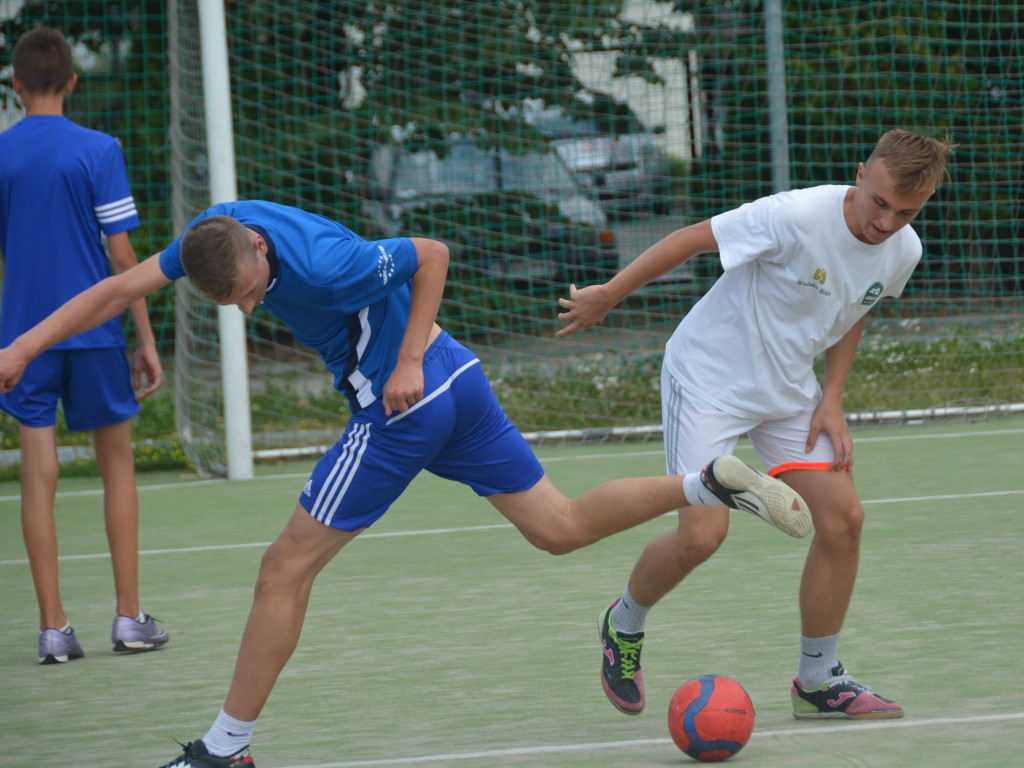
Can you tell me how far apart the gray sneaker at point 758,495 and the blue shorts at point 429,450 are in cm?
56

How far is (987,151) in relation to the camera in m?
12.2

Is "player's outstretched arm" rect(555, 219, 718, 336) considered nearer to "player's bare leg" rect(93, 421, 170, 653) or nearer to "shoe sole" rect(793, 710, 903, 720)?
"shoe sole" rect(793, 710, 903, 720)

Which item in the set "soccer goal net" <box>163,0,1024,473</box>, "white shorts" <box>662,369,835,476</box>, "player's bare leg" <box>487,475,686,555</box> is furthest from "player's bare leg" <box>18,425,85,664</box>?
Answer: "soccer goal net" <box>163,0,1024,473</box>

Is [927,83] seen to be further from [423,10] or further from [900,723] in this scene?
[900,723]

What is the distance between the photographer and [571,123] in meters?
12.2

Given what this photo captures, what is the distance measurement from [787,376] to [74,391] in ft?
7.98

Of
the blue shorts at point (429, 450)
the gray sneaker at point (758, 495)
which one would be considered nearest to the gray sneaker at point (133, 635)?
the blue shorts at point (429, 450)

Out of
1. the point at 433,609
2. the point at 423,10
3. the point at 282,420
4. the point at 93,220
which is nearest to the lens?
the point at 93,220

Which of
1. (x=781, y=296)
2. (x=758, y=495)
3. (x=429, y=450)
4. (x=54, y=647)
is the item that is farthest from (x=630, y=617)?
(x=54, y=647)

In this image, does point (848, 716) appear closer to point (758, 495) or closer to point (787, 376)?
point (758, 495)

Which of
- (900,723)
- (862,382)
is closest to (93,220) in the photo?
(900,723)

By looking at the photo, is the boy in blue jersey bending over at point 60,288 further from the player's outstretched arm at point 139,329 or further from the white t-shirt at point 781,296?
the white t-shirt at point 781,296

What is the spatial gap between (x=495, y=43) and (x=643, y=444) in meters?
4.09

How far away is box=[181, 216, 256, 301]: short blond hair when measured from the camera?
307 centimetres
